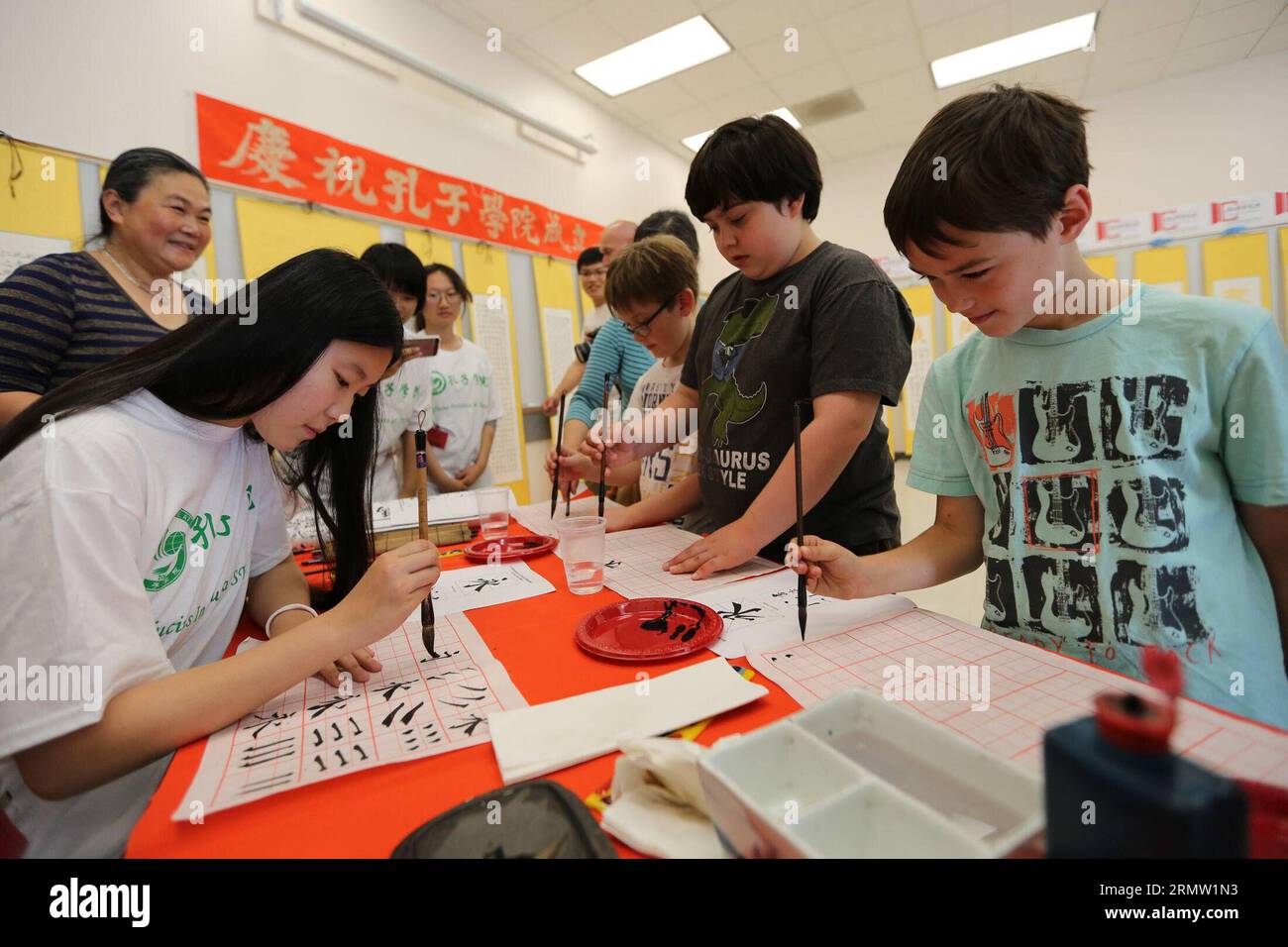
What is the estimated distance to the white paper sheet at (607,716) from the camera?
577mm

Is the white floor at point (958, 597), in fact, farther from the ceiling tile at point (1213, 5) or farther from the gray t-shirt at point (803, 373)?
the ceiling tile at point (1213, 5)

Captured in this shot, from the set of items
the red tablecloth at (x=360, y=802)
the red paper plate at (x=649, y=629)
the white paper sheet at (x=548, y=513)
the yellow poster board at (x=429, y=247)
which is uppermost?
the yellow poster board at (x=429, y=247)

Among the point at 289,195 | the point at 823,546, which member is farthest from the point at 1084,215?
the point at 289,195

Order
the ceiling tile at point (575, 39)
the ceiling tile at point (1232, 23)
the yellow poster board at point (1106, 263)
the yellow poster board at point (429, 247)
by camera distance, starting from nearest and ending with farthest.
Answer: the yellow poster board at point (429, 247), the ceiling tile at point (575, 39), the ceiling tile at point (1232, 23), the yellow poster board at point (1106, 263)

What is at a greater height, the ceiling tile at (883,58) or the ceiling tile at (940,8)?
the ceiling tile at (883,58)

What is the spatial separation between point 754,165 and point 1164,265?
503 centimetres

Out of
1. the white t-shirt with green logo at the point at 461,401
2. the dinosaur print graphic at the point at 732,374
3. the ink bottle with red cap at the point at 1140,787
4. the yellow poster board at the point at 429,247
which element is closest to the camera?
the ink bottle with red cap at the point at 1140,787

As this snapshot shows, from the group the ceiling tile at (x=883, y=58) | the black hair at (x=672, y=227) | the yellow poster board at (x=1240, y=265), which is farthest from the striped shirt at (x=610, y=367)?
the yellow poster board at (x=1240, y=265)

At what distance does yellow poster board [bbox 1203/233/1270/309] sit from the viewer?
4152mm

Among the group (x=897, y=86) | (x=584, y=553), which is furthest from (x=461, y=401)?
(x=897, y=86)

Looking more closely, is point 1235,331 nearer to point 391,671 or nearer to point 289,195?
point 391,671

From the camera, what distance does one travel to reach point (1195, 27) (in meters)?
3.69

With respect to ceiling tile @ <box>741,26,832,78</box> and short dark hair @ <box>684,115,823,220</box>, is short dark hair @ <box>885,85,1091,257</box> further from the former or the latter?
ceiling tile @ <box>741,26,832,78</box>

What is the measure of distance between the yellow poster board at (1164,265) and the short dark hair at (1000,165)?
4856 millimetres
